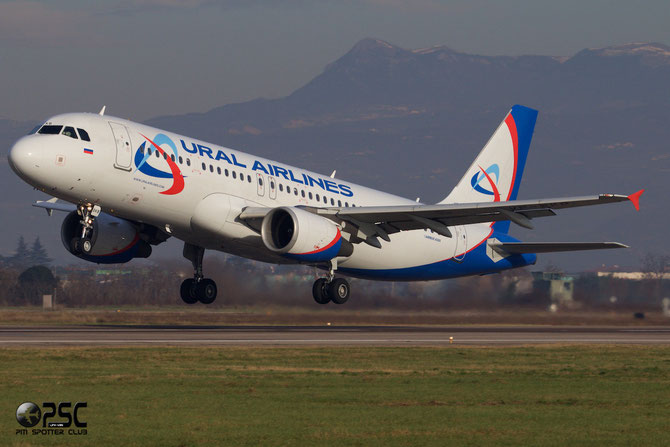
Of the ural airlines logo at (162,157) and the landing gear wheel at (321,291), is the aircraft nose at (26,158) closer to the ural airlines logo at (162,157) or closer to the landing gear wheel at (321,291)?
the ural airlines logo at (162,157)

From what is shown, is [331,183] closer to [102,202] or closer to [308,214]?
[308,214]

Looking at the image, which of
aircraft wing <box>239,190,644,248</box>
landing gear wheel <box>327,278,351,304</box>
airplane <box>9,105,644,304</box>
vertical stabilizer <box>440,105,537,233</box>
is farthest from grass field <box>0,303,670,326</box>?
aircraft wing <box>239,190,644,248</box>

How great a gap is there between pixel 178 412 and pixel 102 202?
57.6ft

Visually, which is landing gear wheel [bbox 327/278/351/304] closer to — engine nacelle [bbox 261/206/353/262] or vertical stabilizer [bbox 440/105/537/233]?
engine nacelle [bbox 261/206/353/262]

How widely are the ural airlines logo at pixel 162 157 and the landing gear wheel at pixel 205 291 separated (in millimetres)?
9068

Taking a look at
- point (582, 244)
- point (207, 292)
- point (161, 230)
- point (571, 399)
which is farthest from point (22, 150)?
point (582, 244)

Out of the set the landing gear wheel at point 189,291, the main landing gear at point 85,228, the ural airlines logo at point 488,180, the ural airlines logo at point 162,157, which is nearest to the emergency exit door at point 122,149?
the ural airlines logo at point 162,157

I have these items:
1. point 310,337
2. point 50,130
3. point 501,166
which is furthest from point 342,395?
point 501,166

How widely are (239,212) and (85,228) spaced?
525 cm

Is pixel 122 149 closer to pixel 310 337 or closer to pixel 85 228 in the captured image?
pixel 85 228

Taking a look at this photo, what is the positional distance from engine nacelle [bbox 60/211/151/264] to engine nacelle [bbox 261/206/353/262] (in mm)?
6440

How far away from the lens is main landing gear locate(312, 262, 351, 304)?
4150cm

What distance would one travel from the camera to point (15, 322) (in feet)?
162

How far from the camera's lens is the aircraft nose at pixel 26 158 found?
106 feet
